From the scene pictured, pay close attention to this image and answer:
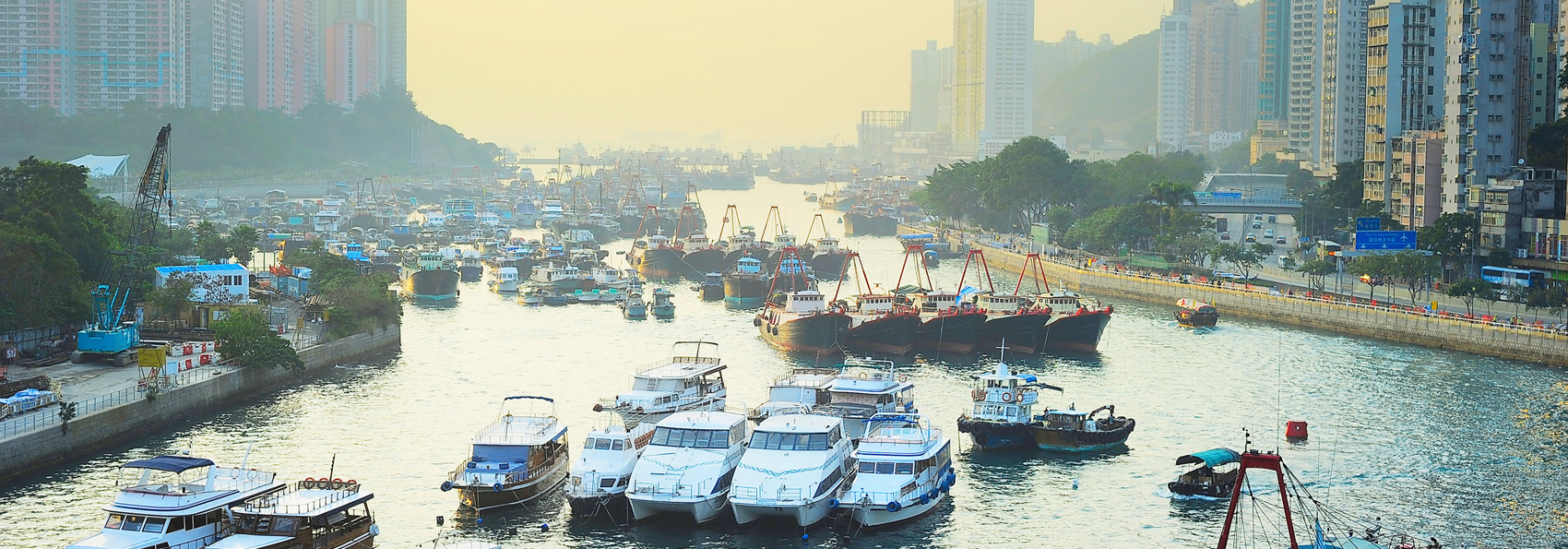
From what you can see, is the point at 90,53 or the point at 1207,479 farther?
the point at 90,53

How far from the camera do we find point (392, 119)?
7441 inches

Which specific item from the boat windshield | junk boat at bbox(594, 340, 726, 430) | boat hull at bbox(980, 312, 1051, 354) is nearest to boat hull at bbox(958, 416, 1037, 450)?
junk boat at bbox(594, 340, 726, 430)

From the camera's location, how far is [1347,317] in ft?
168

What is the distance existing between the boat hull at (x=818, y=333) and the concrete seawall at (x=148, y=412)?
40.1ft

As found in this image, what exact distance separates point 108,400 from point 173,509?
477 inches

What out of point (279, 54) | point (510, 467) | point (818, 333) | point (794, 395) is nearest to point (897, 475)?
point (794, 395)

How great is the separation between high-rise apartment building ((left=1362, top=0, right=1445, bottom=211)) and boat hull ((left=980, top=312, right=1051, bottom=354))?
27635 millimetres

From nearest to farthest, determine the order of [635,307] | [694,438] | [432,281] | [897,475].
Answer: [897,475] → [694,438] → [635,307] → [432,281]

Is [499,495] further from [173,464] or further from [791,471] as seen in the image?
[173,464]

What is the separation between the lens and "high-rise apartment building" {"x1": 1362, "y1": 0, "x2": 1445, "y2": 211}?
67.7 m

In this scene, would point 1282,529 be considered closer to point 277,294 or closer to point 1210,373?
point 1210,373

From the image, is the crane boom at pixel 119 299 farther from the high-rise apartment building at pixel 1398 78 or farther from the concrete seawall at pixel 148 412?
the high-rise apartment building at pixel 1398 78

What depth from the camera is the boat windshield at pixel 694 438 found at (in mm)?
26578

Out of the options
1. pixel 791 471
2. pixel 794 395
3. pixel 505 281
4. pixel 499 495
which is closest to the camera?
pixel 791 471
